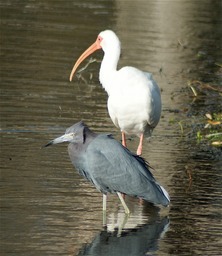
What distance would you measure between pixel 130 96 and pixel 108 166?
7.77ft

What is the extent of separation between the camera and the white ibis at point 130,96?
11672 millimetres

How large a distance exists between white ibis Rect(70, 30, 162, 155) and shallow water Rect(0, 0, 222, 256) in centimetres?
45

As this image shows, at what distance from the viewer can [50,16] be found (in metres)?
23.6

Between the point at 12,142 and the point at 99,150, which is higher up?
the point at 99,150

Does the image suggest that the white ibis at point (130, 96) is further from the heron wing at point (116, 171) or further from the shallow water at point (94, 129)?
the heron wing at point (116, 171)

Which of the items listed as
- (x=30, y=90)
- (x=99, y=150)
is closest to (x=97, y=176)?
(x=99, y=150)

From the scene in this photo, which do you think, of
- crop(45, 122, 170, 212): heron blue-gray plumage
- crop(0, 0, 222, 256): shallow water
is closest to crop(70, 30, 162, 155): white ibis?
crop(0, 0, 222, 256): shallow water

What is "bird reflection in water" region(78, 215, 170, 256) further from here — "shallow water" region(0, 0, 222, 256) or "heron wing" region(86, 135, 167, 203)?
"heron wing" region(86, 135, 167, 203)

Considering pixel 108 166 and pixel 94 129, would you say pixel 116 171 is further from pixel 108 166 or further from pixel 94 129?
pixel 94 129

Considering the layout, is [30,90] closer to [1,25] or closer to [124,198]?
[124,198]

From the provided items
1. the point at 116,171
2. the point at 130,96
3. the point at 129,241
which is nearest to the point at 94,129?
the point at 130,96

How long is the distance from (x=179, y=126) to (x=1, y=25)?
8388mm

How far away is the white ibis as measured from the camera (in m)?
11.7

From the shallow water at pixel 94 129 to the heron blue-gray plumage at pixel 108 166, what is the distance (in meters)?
0.27
